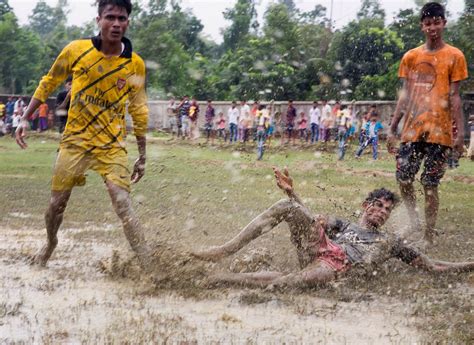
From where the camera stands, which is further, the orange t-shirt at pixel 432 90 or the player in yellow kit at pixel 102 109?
the orange t-shirt at pixel 432 90

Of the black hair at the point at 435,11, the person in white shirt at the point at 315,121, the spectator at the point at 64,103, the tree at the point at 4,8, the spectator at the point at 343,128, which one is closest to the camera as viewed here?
the black hair at the point at 435,11

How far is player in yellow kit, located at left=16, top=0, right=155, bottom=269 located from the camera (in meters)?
5.10

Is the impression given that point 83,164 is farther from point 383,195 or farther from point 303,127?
point 303,127

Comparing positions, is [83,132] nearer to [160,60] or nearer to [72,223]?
[72,223]

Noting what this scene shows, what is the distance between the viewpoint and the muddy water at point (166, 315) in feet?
12.5

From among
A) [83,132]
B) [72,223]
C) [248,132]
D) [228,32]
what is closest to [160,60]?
[228,32]

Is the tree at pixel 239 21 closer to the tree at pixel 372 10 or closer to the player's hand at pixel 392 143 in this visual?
the tree at pixel 372 10

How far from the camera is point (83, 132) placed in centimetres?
526

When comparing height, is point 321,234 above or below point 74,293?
above

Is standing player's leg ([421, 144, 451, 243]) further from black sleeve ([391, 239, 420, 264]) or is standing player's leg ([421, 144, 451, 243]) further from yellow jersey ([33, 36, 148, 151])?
yellow jersey ([33, 36, 148, 151])

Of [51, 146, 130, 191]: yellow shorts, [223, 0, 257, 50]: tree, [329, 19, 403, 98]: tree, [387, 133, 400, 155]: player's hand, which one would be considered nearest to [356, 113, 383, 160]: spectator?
[329, 19, 403, 98]: tree

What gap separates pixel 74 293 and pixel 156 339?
117 cm

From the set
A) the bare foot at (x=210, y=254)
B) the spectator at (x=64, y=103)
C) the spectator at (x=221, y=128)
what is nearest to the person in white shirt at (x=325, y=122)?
the spectator at (x=221, y=128)

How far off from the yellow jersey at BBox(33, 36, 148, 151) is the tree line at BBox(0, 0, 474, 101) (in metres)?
19.7
